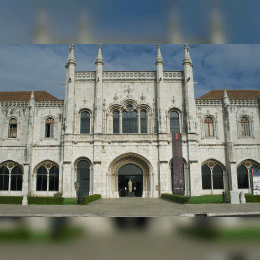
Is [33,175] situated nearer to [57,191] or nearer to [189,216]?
[57,191]

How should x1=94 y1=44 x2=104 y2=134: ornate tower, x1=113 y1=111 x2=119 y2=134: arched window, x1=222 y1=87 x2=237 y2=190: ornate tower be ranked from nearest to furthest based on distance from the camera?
x1=222 y1=87 x2=237 y2=190: ornate tower, x1=94 y1=44 x2=104 y2=134: ornate tower, x1=113 y1=111 x2=119 y2=134: arched window

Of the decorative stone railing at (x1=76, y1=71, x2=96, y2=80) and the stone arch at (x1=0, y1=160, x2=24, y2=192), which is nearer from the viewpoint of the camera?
the stone arch at (x1=0, y1=160, x2=24, y2=192)

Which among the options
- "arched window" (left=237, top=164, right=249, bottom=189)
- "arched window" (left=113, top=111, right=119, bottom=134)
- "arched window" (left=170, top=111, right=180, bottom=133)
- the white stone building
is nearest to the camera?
the white stone building

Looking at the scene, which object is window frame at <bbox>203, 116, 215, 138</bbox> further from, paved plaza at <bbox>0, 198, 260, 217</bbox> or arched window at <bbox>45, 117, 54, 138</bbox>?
arched window at <bbox>45, 117, 54, 138</bbox>

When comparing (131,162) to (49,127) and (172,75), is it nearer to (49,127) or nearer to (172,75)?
(49,127)

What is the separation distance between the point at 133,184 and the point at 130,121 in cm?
720

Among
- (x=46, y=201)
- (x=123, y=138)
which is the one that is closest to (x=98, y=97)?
(x=123, y=138)

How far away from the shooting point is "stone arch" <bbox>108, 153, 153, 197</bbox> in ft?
95.9

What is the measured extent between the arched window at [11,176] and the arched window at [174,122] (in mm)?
17988

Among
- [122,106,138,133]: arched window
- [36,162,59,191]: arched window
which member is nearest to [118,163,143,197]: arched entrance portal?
[122,106,138,133]: arched window

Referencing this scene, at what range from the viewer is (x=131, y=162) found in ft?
98.1

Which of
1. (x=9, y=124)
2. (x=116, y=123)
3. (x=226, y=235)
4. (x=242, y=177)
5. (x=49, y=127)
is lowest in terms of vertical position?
(x=226, y=235)

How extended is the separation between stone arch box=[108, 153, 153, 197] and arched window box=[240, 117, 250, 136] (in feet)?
39.6

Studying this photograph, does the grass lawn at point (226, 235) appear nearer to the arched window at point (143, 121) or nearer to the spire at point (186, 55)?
the arched window at point (143, 121)
